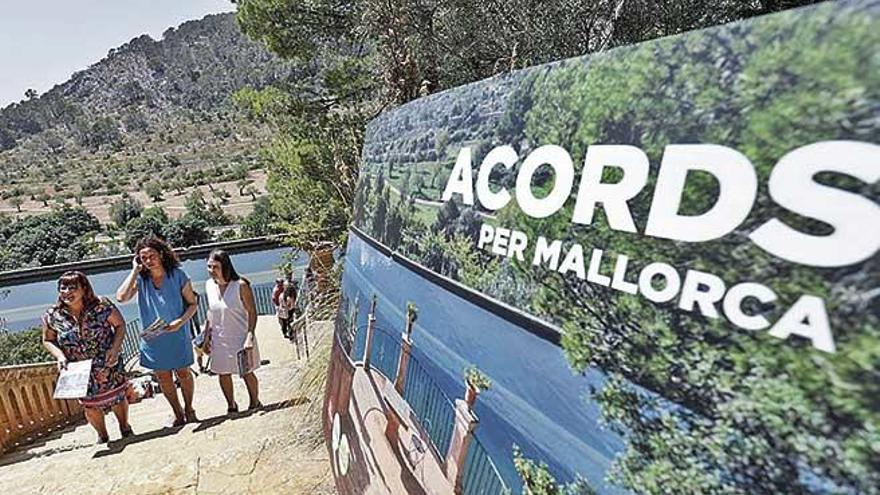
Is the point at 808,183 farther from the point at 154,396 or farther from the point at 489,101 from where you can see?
the point at 154,396

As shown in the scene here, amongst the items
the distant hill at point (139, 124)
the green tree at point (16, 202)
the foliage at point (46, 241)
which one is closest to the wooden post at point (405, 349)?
the distant hill at point (139, 124)

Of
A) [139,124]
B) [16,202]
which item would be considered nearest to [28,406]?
[16,202]

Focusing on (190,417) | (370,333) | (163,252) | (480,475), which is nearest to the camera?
(480,475)

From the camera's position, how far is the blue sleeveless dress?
4723 millimetres

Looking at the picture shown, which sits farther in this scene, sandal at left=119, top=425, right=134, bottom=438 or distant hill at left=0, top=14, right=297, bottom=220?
distant hill at left=0, top=14, right=297, bottom=220

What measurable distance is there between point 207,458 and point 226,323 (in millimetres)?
1024

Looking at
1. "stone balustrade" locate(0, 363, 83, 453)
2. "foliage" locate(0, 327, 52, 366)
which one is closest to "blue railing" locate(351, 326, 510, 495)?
"stone balustrade" locate(0, 363, 83, 453)

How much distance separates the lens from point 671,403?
975 millimetres

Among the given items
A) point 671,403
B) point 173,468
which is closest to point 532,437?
point 671,403

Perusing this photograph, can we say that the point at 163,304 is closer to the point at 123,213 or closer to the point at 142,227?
the point at 142,227

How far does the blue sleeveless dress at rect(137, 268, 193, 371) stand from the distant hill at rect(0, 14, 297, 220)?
28.1 m

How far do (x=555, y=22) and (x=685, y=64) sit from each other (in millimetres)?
6306

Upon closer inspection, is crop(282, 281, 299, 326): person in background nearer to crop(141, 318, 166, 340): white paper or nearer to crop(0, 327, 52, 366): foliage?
crop(0, 327, 52, 366): foliage

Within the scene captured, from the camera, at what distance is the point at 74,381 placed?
4.47 m
